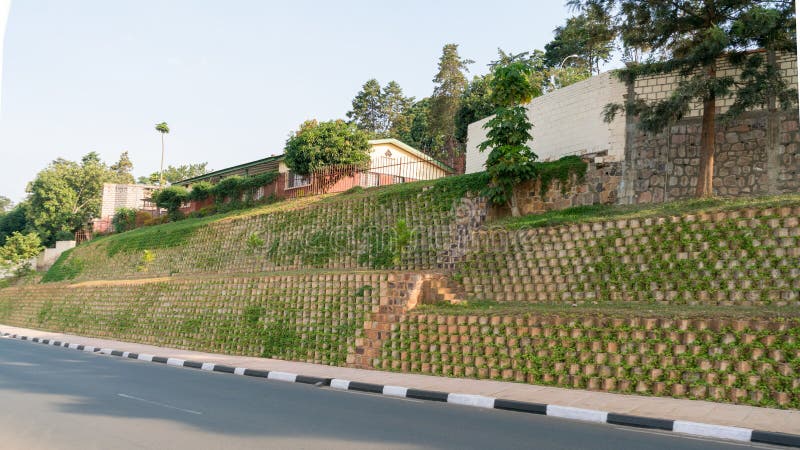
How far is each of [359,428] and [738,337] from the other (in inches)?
206

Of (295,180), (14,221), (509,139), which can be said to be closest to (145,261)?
(295,180)

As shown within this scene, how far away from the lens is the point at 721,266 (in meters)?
11.5

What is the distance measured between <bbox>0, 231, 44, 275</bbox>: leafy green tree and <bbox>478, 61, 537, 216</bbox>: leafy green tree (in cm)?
4157

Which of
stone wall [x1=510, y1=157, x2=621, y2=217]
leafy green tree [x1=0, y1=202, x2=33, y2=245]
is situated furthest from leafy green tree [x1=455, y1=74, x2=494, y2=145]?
leafy green tree [x1=0, y1=202, x2=33, y2=245]

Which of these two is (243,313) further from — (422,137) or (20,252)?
(20,252)

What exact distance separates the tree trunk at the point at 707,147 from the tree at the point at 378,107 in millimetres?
40104

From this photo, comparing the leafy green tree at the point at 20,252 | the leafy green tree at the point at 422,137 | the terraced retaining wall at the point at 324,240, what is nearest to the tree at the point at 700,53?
the terraced retaining wall at the point at 324,240

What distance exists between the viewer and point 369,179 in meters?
31.1

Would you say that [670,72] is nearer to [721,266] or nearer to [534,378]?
[721,266]

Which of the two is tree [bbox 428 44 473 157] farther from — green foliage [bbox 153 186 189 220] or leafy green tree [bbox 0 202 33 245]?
leafy green tree [bbox 0 202 33 245]

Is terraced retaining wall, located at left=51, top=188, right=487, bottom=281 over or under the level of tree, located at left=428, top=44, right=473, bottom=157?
under

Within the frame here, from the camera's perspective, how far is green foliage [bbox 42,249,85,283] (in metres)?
37.8

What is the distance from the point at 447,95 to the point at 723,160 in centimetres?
2864

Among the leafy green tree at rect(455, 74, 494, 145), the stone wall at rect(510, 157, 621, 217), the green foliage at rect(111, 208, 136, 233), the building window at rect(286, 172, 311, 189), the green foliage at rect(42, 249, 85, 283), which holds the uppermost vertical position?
the leafy green tree at rect(455, 74, 494, 145)
